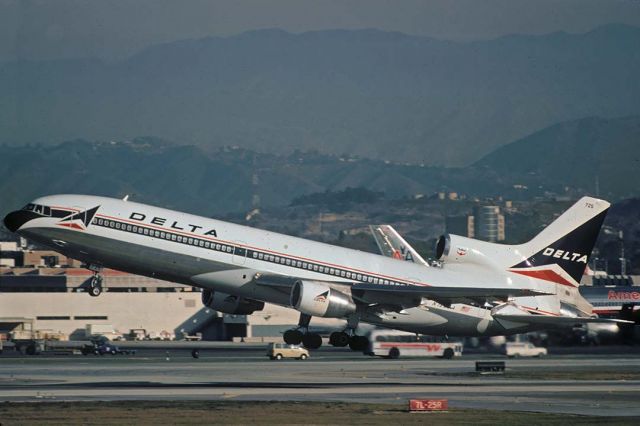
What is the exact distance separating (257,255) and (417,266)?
451 inches

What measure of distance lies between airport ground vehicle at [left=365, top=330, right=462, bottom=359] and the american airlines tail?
26473 millimetres

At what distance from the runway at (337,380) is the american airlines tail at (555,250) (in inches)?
285

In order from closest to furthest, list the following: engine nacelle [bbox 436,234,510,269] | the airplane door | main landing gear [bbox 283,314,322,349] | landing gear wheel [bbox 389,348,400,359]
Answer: the airplane door
main landing gear [bbox 283,314,322,349]
engine nacelle [bbox 436,234,510,269]
landing gear wheel [bbox 389,348,400,359]

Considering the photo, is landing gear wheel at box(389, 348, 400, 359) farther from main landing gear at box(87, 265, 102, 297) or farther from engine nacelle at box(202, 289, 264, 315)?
main landing gear at box(87, 265, 102, 297)

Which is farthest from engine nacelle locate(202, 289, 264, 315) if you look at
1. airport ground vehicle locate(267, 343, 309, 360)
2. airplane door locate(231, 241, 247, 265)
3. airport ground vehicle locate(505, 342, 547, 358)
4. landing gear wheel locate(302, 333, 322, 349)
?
airport ground vehicle locate(267, 343, 309, 360)

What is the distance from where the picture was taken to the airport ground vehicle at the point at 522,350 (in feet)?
311

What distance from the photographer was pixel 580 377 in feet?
275

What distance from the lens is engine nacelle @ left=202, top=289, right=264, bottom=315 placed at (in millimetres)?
71750

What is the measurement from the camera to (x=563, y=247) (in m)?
77.4

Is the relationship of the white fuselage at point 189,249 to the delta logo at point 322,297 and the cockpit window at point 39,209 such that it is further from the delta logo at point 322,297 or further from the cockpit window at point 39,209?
the delta logo at point 322,297

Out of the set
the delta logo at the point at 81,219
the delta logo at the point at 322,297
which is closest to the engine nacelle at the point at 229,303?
the delta logo at the point at 322,297

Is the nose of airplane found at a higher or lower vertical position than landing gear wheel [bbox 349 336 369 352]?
higher

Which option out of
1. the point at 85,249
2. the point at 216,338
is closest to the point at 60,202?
the point at 85,249

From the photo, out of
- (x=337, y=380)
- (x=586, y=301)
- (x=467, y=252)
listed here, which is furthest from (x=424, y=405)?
(x=586, y=301)
